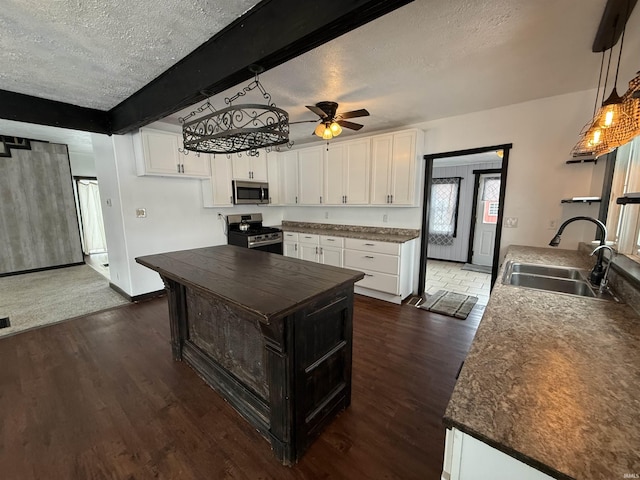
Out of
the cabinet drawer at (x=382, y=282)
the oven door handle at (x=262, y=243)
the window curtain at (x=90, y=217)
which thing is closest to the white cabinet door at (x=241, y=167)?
the oven door handle at (x=262, y=243)

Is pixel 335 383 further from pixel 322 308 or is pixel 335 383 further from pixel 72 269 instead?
pixel 72 269

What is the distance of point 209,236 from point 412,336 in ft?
11.5

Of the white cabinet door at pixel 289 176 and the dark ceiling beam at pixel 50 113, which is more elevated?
the dark ceiling beam at pixel 50 113

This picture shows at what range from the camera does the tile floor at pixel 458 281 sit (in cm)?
420

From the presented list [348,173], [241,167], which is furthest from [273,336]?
[241,167]

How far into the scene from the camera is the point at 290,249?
4.75 m

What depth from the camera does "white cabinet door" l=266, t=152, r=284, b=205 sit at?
4.88 metres

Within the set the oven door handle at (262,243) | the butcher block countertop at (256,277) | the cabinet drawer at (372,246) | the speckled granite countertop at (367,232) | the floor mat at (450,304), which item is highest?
the speckled granite countertop at (367,232)

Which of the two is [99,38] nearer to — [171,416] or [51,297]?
[171,416]

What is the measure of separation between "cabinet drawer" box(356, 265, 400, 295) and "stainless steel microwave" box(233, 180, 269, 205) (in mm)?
2337

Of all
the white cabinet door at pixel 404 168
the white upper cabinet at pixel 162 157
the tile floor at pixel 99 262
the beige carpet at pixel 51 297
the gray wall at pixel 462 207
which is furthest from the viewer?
the gray wall at pixel 462 207

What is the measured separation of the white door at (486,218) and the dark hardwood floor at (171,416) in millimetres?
3578

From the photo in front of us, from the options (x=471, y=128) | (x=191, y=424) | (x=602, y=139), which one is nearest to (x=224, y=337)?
(x=191, y=424)

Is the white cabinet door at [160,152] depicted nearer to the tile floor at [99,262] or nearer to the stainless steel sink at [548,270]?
the tile floor at [99,262]
